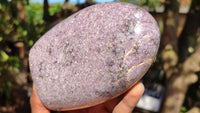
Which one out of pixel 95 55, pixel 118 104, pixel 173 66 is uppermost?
pixel 95 55

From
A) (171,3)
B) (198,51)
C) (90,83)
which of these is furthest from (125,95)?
(171,3)

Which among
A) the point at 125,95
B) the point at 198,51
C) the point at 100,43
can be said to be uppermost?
the point at 100,43

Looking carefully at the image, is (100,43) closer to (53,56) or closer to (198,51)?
(53,56)

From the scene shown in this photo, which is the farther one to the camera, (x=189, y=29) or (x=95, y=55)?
(x=189, y=29)

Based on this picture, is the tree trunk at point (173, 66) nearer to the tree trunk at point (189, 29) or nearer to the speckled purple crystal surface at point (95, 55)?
the tree trunk at point (189, 29)

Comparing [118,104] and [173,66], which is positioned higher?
[118,104]

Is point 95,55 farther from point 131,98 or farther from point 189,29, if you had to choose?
point 189,29

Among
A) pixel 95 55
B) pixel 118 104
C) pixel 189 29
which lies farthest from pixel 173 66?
pixel 95 55
